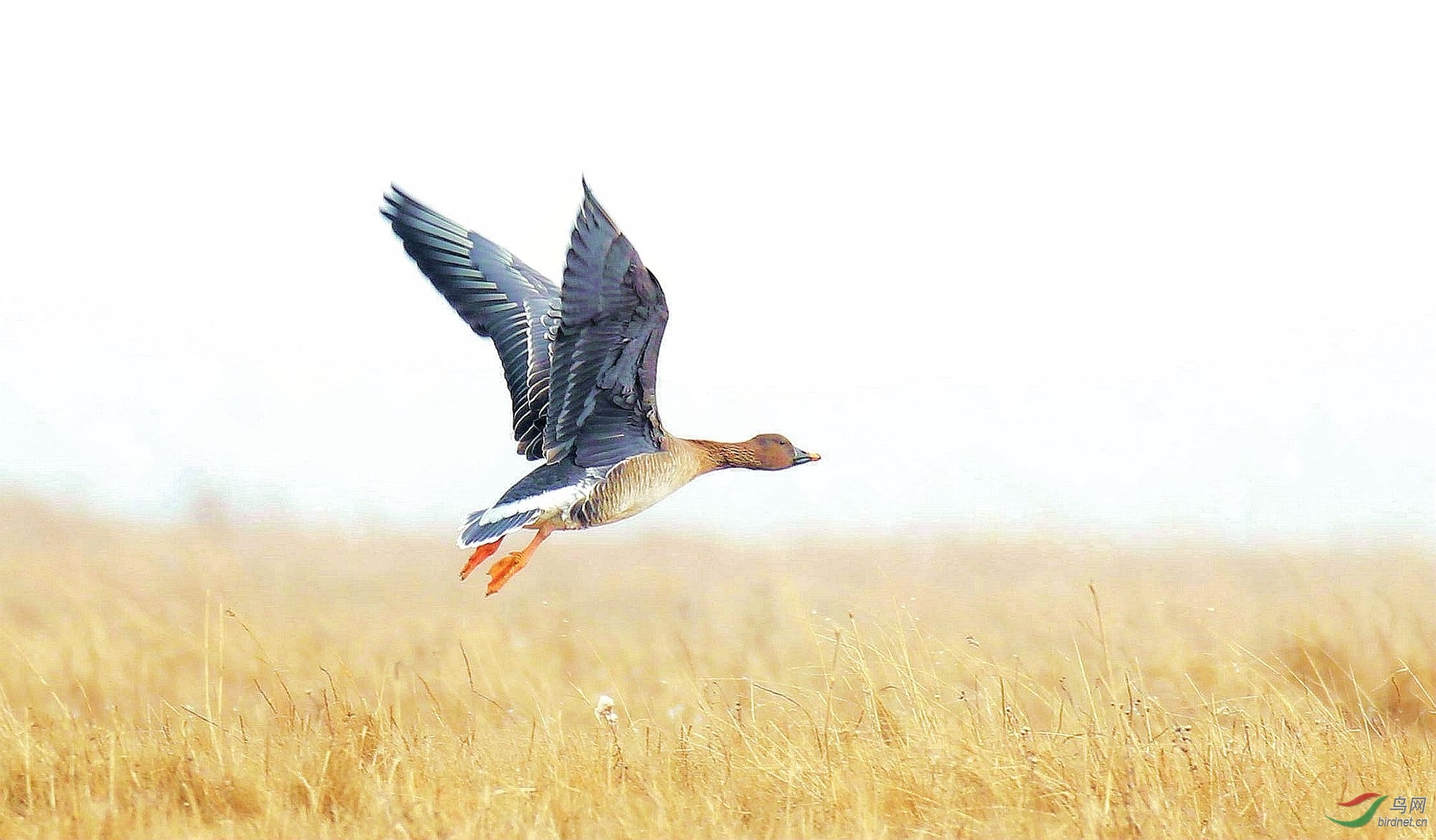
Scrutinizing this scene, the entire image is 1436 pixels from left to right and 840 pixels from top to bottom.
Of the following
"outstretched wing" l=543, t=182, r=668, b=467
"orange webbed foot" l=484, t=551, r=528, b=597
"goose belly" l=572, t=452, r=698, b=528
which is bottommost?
"orange webbed foot" l=484, t=551, r=528, b=597

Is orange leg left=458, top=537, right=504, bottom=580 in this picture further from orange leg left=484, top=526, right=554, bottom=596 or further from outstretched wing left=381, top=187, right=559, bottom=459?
outstretched wing left=381, top=187, right=559, bottom=459

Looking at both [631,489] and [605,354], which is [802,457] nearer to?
[631,489]

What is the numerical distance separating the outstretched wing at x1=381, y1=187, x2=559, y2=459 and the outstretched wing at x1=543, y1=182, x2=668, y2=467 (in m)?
0.43

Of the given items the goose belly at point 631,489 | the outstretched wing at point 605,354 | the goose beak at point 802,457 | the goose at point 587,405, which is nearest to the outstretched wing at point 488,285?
the goose at point 587,405

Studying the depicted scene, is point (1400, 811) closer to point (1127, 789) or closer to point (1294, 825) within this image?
point (1294, 825)

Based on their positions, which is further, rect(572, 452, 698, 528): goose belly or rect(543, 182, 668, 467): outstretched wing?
rect(572, 452, 698, 528): goose belly

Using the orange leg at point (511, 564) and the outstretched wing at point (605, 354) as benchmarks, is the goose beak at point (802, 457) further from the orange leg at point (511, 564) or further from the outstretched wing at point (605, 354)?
the orange leg at point (511, 564)

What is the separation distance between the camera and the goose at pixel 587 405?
16.9 ft

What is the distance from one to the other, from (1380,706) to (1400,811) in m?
2.45

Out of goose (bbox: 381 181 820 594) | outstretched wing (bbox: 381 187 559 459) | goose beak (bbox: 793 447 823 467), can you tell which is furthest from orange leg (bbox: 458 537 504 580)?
goose beak (bbox: 793 447 823 467)

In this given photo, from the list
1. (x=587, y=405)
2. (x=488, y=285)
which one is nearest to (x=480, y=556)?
(x=587, y=405)

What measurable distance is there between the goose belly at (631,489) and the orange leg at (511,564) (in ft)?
0.65

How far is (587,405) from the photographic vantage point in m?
5.48

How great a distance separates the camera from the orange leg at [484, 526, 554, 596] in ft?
17.5
